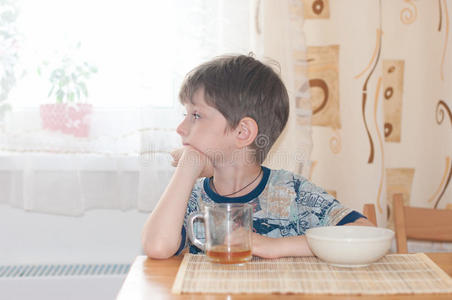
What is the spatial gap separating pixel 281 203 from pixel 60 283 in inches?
33.1

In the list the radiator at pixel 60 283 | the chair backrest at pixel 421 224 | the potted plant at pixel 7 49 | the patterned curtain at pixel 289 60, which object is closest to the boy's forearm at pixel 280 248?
the chair backrest at pixel 421 224

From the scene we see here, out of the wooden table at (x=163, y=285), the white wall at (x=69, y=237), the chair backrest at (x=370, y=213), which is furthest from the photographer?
the white wall at (x=69, y=237)

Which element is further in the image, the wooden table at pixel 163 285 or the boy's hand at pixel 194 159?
the boy's hand at pixel 194 159

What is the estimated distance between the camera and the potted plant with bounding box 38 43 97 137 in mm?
1593

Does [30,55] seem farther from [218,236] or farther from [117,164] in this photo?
[218,236]

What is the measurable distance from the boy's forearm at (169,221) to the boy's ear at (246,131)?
167 millimetres

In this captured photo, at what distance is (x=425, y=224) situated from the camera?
4.12 ft

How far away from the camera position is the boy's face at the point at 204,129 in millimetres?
1085

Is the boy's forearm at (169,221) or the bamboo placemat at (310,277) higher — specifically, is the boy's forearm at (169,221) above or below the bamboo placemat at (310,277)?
above

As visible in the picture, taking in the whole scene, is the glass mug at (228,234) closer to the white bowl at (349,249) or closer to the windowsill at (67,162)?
the white bowl at (349,249)

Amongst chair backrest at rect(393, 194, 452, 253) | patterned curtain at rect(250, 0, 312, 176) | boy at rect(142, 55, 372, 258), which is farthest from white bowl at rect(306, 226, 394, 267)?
patterned curtain at rect(250, 0, 312, 176)

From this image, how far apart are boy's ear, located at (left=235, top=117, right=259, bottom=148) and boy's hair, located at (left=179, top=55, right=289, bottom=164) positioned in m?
0.01

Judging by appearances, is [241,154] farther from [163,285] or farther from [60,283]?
[60,283]

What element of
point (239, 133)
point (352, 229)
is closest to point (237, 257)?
point (352, 229)
